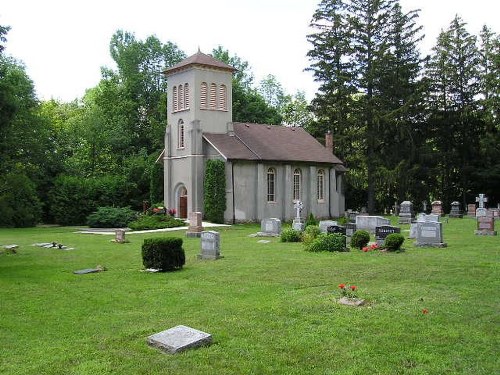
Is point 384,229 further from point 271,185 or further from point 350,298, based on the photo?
point 271,185

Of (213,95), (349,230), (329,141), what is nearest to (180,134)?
(213,95)

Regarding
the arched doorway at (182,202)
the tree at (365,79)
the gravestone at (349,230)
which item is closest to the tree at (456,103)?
the tree at (365,79)

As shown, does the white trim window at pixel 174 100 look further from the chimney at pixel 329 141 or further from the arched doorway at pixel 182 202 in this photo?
the chimney at pixel 329 141

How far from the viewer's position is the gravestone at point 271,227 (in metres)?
25.5

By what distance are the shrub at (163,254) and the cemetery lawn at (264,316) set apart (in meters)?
0.52

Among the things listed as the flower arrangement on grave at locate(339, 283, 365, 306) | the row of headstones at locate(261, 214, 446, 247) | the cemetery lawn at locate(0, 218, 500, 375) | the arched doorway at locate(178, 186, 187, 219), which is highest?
the arched doorway at locate(178, 186, 187, 219)

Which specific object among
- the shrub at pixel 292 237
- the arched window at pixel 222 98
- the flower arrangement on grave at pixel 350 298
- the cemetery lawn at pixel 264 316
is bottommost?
the cemetery lawn at pixel 264 316

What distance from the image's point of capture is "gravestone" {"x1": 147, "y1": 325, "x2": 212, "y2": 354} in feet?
24.8

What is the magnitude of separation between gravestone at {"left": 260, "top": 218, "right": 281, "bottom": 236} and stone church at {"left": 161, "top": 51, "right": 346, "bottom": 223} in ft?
35.9

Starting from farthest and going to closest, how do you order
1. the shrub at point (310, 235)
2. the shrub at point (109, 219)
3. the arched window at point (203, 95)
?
the arched window at point (203, 95) → the shrub at point (109, 219) → the shrub at point (310, 235)

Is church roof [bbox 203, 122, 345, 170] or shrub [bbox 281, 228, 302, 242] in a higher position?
church roof [bbox 203, 122, 345, 170]

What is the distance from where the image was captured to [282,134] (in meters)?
43.3

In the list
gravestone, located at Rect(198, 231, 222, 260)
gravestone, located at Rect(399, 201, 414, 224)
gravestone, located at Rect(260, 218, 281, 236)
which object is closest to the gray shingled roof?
gravestone, located at Rect(399, 201, 414, 224)

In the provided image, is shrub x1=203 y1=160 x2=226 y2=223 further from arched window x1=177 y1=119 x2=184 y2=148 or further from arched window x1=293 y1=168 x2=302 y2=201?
arched window x1=293 y1=168 x2=302 y2=201
